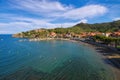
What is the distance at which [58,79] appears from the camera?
33.5 meters

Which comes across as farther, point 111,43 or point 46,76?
point 111,43

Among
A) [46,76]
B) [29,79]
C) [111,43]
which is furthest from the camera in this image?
[111,43]

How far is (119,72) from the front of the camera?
38844 millimetres

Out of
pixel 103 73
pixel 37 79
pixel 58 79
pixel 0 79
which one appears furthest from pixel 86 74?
pixel 0 79

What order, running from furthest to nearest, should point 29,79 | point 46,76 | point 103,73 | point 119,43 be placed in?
1. point 119,43
2. point 103,73
3. point 46,76
4. point 29,79

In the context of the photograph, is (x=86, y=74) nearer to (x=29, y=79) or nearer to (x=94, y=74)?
(x=94, y=74)

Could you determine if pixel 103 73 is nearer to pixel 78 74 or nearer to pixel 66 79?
pixel 78 74

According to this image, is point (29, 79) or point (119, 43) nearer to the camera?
point (29, 79)

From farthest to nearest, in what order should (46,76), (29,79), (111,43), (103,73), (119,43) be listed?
(111,43)
(119,43)
(103,73)
(46,76)
(29,79)

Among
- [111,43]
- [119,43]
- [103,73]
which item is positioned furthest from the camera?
[111,43]

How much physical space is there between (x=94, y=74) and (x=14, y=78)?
18.0 m

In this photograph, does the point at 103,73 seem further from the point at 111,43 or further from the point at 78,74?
the point at 111,43

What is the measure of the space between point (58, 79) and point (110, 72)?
13814 mm

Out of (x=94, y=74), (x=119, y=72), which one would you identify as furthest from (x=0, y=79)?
(x=119, y=72)
